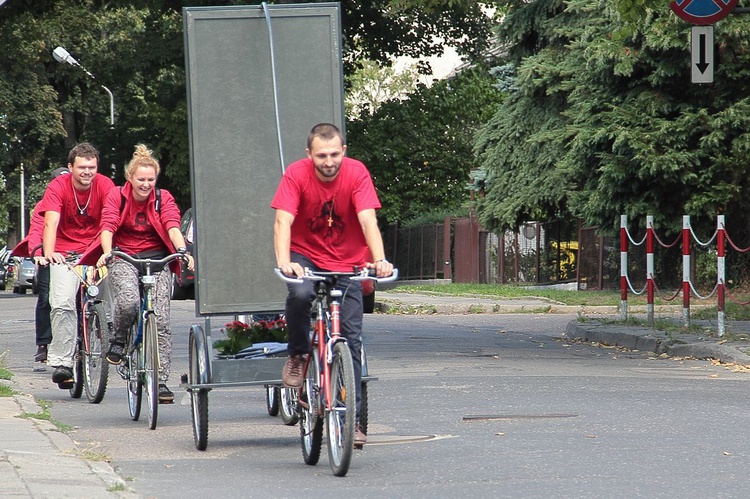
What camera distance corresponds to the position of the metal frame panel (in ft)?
28.6

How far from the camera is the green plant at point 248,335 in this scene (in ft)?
27.3

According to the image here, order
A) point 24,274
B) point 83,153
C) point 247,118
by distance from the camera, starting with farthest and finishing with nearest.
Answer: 1. point 24,274
2. point 83,153
3. point 247,118

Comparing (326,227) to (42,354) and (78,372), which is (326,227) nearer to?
(78,372)

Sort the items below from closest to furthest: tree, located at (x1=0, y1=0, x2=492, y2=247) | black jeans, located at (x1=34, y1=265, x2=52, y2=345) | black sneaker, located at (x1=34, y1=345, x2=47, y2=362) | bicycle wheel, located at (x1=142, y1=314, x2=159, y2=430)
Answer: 1. bicycle wheel, located at (x1=142, y1=314, x2=159, y2=430)
2. black jeans, located at (x1=34, y1=265, x2=52, y2=345)
3. black sneaker, located at (x1=34, y1=345, x2=47, y2=362)
4. tree, located at (x1=0, y1=0, x2=492, y2=247)

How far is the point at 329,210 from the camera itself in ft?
23.6

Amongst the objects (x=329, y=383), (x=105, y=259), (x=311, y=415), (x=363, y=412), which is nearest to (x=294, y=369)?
(x=311, y=415)

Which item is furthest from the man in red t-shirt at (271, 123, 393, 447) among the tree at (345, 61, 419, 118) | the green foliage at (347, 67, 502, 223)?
the tree at (345, 61, 419, 118)

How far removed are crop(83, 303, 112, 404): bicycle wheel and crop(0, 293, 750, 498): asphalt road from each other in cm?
18

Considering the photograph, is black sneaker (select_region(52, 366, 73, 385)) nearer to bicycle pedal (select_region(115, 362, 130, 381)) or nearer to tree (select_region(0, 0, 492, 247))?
bicycle pedal (select_region(115, 362, 130, 381))

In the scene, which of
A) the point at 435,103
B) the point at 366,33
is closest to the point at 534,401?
the point at 366,33

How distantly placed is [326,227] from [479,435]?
5.69 feet

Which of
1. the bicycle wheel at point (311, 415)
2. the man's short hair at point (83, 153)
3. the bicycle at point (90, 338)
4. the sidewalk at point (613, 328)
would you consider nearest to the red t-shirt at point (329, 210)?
the bicycle wheel at point (311, 415)

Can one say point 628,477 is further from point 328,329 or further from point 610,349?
point 610,349

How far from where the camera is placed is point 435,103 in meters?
45.4
